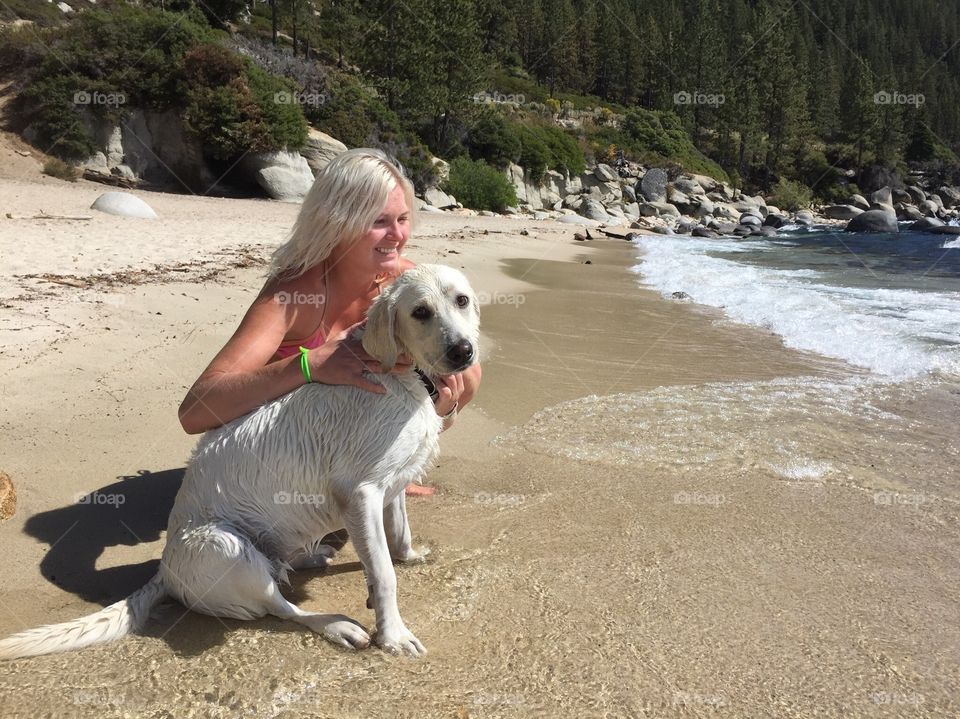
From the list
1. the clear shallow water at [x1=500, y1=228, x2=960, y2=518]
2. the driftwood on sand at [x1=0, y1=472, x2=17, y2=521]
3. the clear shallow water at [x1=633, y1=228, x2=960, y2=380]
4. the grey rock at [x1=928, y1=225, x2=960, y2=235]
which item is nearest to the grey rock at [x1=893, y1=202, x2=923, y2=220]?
the grey rock at [x1=928, y1=225, x2=960, y2=235]

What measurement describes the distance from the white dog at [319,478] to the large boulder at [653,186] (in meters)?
49.7

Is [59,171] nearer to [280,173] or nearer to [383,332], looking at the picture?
[280,173]

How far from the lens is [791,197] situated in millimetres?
63219

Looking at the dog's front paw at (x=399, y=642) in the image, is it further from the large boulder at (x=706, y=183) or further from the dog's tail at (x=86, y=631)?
the large boulder at (x=706, y=183)

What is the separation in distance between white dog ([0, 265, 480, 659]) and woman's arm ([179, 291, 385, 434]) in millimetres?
56

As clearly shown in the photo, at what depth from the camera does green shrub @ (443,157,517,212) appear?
33656 millimetres

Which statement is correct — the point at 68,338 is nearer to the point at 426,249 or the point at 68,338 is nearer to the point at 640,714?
the point at 640,714

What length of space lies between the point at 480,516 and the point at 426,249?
11.4 metres

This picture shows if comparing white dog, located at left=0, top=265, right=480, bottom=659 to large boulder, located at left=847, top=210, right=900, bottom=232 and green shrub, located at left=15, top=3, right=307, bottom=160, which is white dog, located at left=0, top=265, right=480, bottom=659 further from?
large boulder, located at left=847, top=210, right=900, bottom=232

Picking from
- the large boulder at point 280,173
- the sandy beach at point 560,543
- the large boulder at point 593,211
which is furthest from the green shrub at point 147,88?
the sandy beach at point 560,543

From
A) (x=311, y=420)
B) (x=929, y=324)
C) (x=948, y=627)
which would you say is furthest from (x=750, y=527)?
(x=929, y=324)

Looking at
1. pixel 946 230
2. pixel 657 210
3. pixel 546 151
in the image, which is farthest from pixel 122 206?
pixel 946 230

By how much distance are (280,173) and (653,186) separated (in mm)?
32428

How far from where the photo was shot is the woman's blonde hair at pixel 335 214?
11.1 ft
